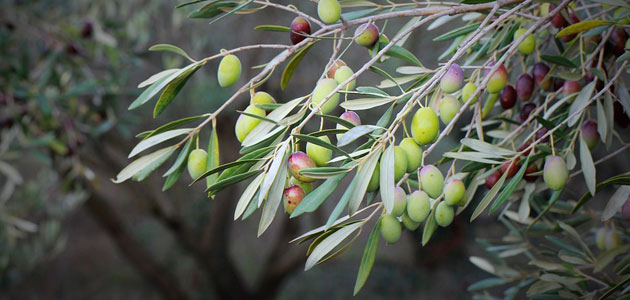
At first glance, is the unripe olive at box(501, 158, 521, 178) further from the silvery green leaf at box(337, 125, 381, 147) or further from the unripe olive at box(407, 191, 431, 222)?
the silvery green leaf at box(337, 125, 381, 147)

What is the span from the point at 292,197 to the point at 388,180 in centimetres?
10

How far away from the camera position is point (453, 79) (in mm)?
542

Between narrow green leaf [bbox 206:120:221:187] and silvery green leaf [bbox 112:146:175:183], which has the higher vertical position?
narrow green leaf [bbox 206:120:221:187]

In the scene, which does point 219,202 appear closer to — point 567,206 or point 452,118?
point 567,206

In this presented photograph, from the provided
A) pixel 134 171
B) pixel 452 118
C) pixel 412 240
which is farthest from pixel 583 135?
pixel 412 240

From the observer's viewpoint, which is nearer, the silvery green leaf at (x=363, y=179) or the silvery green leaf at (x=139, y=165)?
the silvery green leaf at (x=363, y=179)

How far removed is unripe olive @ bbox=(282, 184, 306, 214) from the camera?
0.51 metres

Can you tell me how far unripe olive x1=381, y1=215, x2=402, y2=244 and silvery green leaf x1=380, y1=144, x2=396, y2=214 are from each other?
0.33 feet

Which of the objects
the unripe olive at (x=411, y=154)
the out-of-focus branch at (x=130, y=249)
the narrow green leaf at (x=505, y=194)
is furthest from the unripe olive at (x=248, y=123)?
the out-of-focus branch at (x=130, y=249)

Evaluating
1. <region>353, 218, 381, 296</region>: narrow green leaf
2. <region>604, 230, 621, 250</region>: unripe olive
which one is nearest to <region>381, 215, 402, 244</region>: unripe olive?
<region>353, 218, 381, 296</region>: narrow green leaf

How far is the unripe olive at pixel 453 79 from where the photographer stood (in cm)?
54

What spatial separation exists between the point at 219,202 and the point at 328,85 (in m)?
2.79

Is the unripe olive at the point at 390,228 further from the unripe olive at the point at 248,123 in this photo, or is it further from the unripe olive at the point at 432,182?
the unripe olive at the point at 248,123

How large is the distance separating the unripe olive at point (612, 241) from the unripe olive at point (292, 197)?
57 centimetres
